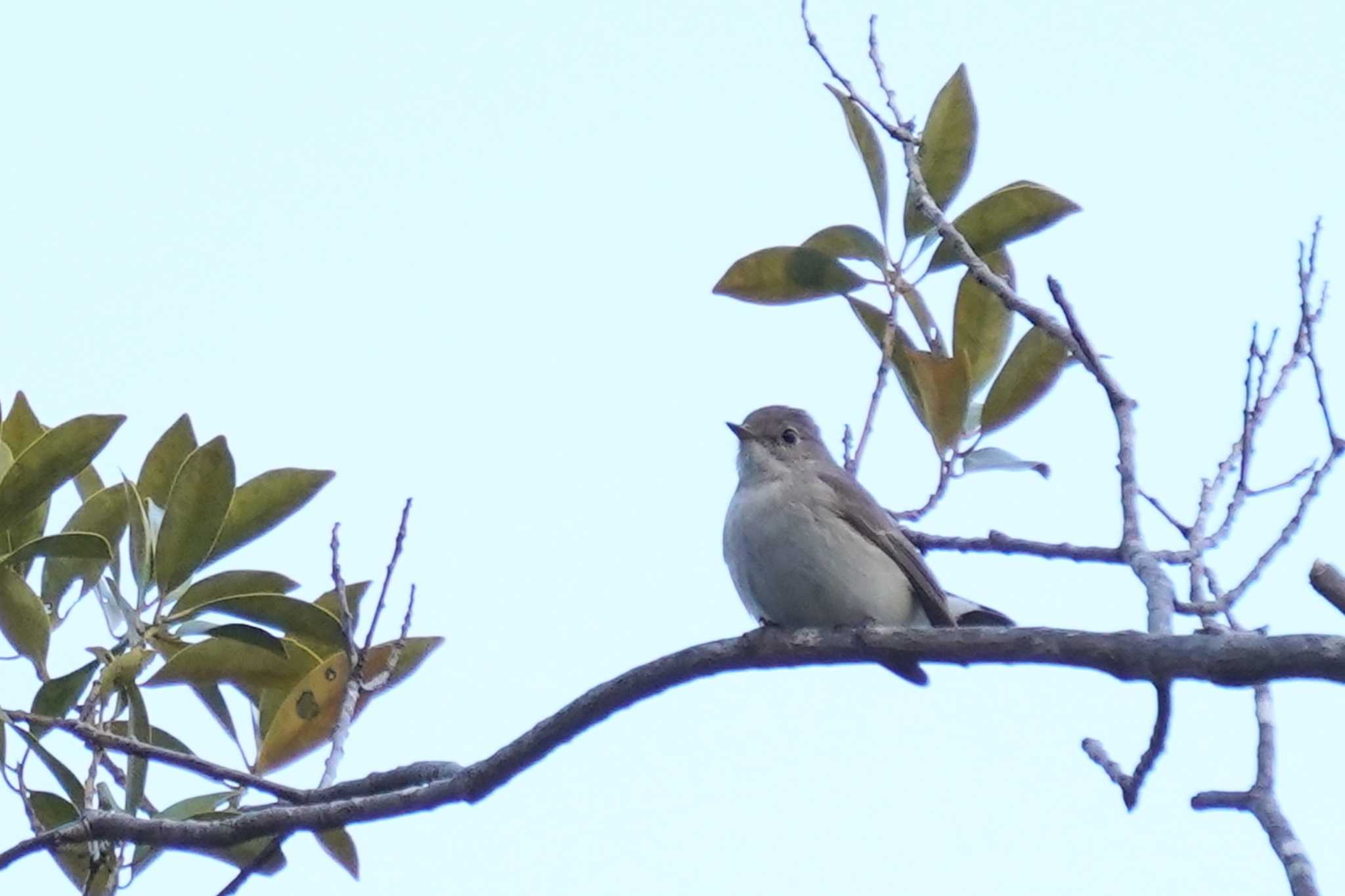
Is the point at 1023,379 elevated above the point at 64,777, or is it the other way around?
the point at 1023,379

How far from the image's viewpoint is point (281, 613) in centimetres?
434

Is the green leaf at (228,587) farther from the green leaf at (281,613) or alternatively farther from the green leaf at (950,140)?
the green leaf at (950,140)

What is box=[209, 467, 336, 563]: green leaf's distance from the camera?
170 inches

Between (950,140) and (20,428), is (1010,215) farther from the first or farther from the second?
(20,428)

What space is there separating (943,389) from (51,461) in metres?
2.36

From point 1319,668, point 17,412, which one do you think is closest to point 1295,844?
point 1319,668

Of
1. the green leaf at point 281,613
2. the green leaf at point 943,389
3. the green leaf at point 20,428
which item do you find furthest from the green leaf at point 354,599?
the green leaf at point 943,389

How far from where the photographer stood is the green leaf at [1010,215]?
15.9 ft

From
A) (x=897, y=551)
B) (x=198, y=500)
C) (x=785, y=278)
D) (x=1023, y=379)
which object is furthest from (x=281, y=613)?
(x=897, y=551)

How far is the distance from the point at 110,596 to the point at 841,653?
1.84 m

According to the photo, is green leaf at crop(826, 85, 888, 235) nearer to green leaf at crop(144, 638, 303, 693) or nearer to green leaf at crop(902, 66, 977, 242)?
green leaf at crop(902, 66, 977, 242)

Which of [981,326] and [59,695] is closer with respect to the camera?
[59,695]

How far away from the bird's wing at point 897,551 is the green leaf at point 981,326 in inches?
30.9

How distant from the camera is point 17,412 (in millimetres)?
4539
